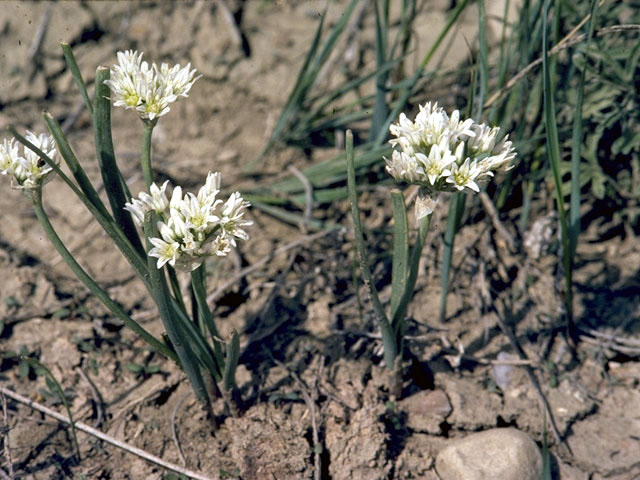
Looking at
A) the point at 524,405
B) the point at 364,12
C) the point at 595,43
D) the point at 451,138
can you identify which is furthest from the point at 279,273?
the point at 364,12

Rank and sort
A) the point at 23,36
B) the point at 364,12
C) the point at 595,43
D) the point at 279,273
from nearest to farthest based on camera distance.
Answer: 1. the point at 595,43
2. the point at 279,273
3. the point at 23,36
4. the point at 364,12

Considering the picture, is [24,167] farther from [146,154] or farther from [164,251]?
[164,251]

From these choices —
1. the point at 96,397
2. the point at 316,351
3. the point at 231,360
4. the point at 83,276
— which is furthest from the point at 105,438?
the point at 316,351


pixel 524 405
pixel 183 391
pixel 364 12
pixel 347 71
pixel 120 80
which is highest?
pixel 120 80

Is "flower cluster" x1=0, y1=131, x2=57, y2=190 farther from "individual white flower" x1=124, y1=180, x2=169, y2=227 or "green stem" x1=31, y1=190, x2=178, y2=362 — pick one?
"individual white flower" x1=124, y1=180, x2=169, y2=227

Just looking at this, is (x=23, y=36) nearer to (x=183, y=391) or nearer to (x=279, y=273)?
(x=279, y=273)

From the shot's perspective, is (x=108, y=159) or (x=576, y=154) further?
(x=576, y=154)

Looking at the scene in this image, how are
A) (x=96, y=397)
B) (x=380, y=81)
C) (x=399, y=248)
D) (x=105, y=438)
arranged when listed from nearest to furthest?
(x=399, y=248) → (x=105, y=438) → (x=96, y=397) → (x=380, y=81)
